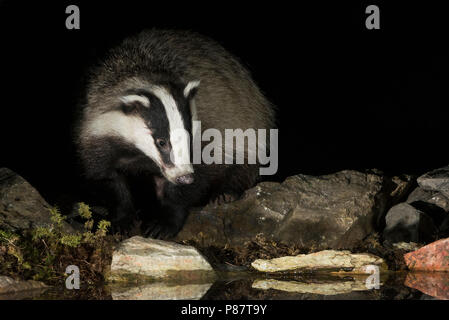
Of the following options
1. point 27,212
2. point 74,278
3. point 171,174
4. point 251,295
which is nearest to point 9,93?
point 27,212

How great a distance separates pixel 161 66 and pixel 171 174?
1099 millimetres

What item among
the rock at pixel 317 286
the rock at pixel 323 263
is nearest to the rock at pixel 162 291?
the rock at pixel 317 286

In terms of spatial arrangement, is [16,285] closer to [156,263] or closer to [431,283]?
[156,263]

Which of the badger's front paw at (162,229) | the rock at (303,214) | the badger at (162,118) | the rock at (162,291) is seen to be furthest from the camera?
the badger's front paw at (162,229)

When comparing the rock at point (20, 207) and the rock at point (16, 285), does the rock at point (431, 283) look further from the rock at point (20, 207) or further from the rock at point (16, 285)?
the rock at point (20, 207)

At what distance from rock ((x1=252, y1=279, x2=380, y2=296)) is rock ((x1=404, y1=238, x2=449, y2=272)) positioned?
0.56 metres

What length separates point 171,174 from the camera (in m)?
4.72

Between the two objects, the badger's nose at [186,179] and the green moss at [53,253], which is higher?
the badger's nose at [186,179]

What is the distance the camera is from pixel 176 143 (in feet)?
15.3

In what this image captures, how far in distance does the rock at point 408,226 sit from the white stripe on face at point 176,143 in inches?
62.7

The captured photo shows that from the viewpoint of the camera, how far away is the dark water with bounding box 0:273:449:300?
3625mm

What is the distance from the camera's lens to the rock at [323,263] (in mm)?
4402

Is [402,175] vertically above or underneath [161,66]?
underneath

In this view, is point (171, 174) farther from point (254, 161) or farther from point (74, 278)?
point (254, 161)
